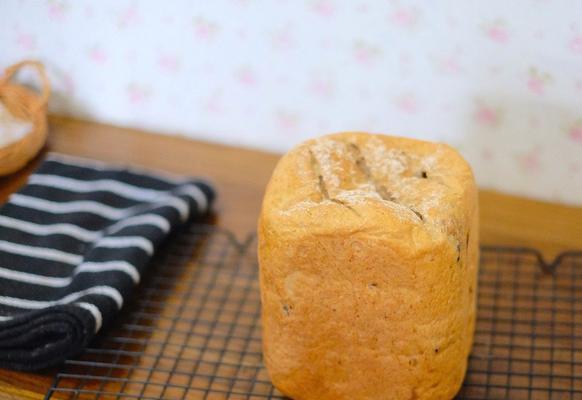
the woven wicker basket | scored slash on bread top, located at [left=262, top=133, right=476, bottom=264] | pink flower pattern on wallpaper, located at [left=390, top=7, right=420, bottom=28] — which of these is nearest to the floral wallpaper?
pink flower pattern on wallpaper, located at [left=390, top=7, right=420, bottom=28]

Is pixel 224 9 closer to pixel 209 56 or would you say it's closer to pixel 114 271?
pixel 209 56

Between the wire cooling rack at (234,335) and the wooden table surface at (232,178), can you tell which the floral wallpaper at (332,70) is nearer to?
the wooden table surface at (232,178)

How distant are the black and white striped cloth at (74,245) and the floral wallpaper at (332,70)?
0.20 m

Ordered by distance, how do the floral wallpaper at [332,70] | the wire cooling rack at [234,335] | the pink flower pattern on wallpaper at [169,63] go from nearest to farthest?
the wire cooling rack at [234,335] < the floral wallpaper at [332,70] < the pink flower pattern on wallpaper at [169,63]

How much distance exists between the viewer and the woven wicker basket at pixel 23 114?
141cm

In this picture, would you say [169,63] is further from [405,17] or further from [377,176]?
[377,176]

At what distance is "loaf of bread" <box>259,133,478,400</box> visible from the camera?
0.92 metres

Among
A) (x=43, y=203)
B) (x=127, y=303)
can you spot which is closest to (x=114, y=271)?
(x=127, y=303)

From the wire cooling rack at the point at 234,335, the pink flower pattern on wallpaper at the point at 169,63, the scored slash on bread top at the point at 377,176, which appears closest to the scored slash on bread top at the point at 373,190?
the scored slash on bread top at the point at 377,176

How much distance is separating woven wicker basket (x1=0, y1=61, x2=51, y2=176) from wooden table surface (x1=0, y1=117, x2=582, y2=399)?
29 mm

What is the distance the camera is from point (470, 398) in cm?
103

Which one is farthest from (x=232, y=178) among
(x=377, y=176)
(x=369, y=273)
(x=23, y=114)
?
(x=369, y=273)

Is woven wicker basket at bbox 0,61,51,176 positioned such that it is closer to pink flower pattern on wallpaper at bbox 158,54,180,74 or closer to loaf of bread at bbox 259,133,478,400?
pink flower pattern on wallpaper at bbox 158,54,180,74

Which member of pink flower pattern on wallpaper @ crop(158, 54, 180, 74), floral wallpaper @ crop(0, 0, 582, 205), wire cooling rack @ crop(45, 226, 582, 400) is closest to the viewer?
wire cooling rack @ crop(45, 226, 582, 400)
